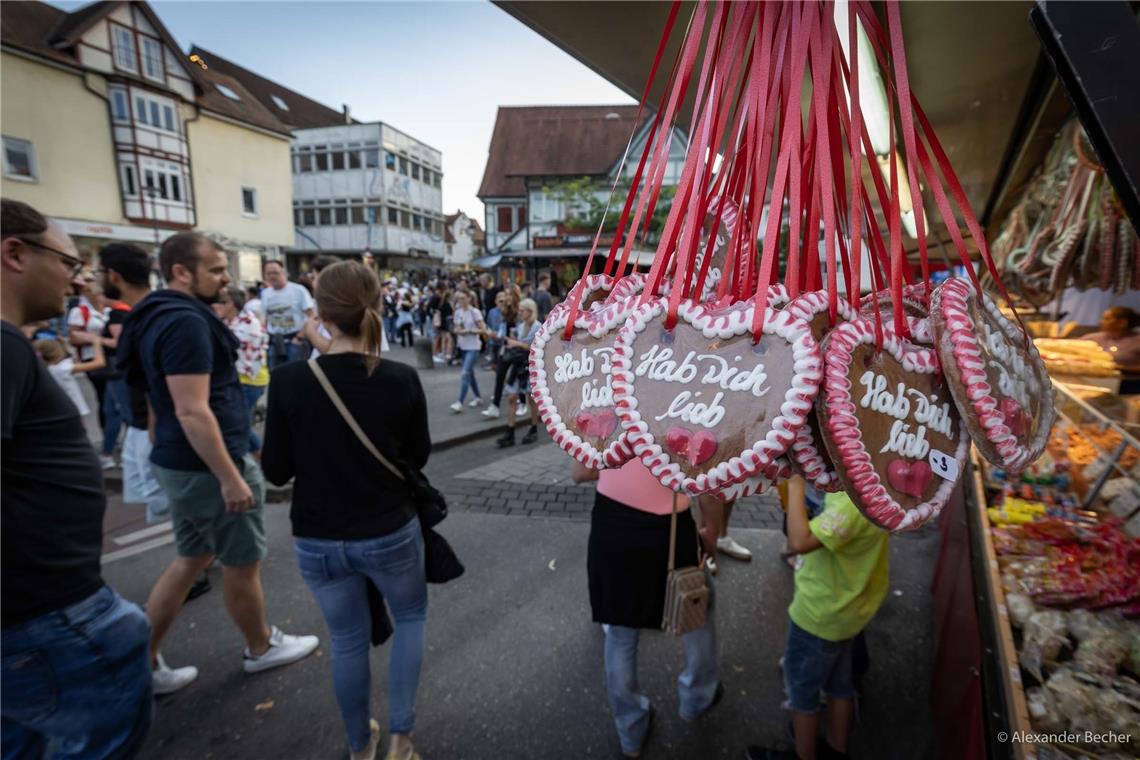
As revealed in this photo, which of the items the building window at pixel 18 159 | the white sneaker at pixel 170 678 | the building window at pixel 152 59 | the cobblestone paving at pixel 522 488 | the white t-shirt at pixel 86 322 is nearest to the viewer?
the white sneaker at pixel 170 678

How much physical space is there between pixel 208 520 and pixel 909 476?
2859 millimetres

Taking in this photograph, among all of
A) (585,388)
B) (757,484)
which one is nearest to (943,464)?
(757,484)

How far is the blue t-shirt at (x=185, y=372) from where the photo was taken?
2209 mm

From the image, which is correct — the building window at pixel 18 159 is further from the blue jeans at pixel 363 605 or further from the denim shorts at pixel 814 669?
the denim shorts at pixel 814 669

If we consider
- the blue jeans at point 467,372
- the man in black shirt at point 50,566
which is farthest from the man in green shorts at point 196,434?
the blue jeans at point 467,372

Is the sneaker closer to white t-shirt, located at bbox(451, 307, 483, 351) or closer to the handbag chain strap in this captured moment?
the handbag chain strap

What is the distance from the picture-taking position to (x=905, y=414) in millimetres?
653

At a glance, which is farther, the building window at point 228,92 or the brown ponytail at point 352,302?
the building window at point 228,92

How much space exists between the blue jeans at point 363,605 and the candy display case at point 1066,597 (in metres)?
2.04

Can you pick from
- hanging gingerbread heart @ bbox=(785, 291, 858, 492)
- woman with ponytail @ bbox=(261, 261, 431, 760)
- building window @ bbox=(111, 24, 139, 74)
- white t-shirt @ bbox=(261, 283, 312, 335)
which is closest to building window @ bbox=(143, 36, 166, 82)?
building window @ bbox=(111, 24, 139, 74)

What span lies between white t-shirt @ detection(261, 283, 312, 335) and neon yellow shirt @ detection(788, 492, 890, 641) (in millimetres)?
6214

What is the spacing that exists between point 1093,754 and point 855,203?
1743 millimetres

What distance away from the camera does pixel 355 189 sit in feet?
106

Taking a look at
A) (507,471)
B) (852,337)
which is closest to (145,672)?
(852,337)
